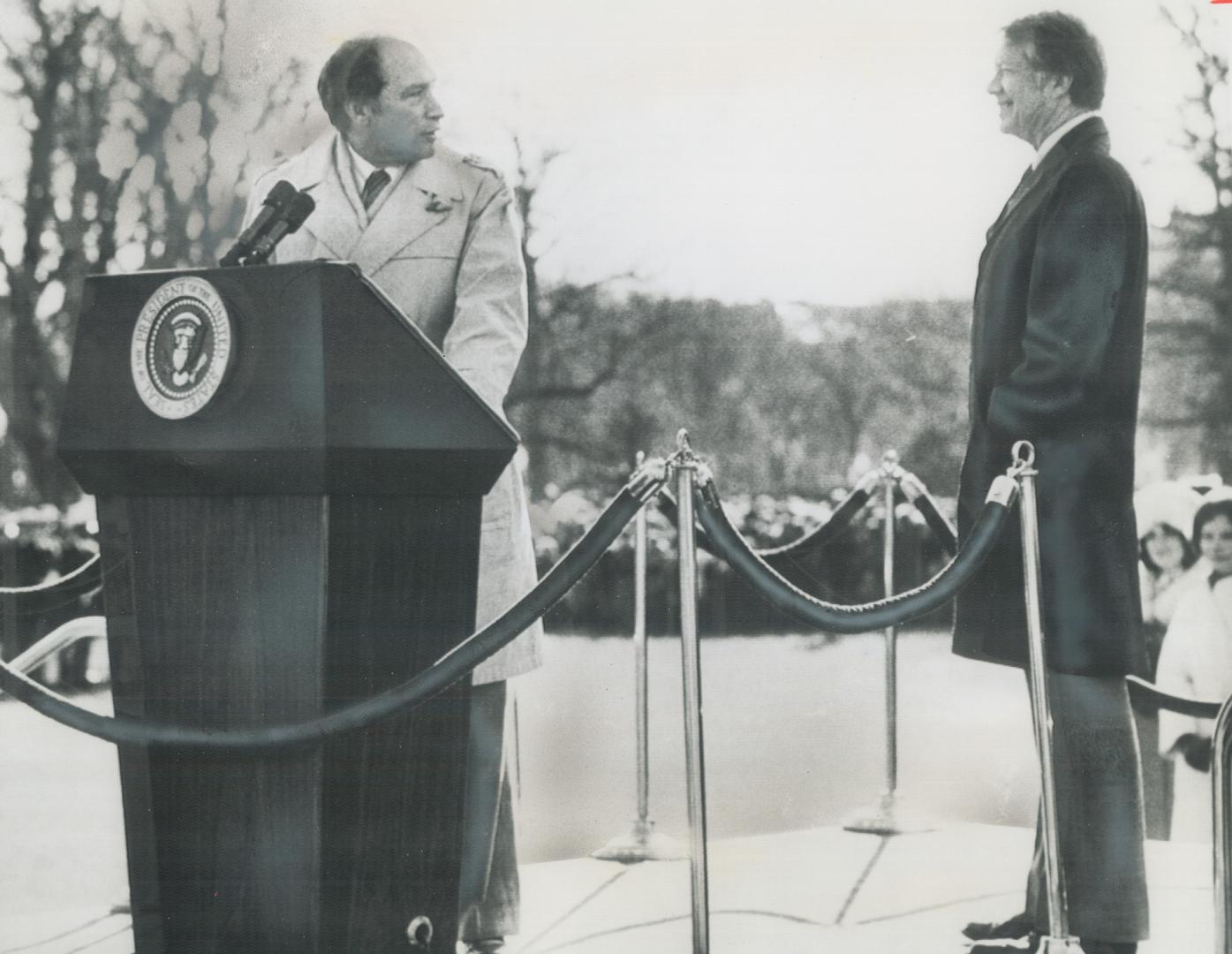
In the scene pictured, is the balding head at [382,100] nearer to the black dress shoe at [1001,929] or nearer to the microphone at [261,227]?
the microphone at [261,227]

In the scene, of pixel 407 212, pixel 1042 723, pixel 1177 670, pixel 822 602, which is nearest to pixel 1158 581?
pixel 1177 670

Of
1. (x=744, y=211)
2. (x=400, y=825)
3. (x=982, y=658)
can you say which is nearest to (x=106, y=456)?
(x=400, y=825)

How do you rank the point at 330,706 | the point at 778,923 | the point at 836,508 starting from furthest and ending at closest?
the point at 836,508 → the point at 778,923 → the point at 330,706

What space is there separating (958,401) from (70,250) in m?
2.18

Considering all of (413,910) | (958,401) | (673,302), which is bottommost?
(413,910)

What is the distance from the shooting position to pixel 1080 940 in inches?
127

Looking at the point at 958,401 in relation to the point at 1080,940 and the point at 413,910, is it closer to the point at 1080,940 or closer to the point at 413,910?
the point at 1080,940

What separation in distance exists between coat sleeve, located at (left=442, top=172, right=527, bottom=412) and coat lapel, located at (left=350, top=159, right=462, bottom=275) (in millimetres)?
82

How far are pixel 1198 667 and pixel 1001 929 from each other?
830 millimetres

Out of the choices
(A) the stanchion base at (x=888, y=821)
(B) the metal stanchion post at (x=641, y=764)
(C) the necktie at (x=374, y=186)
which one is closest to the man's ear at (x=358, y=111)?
(C) the necktie at (x=374, y=186)

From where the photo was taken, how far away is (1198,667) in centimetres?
345

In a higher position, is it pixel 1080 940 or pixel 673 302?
pixel 673 302

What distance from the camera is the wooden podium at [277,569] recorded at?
245 cm

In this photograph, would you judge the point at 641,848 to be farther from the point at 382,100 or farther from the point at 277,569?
the point at 382,100
